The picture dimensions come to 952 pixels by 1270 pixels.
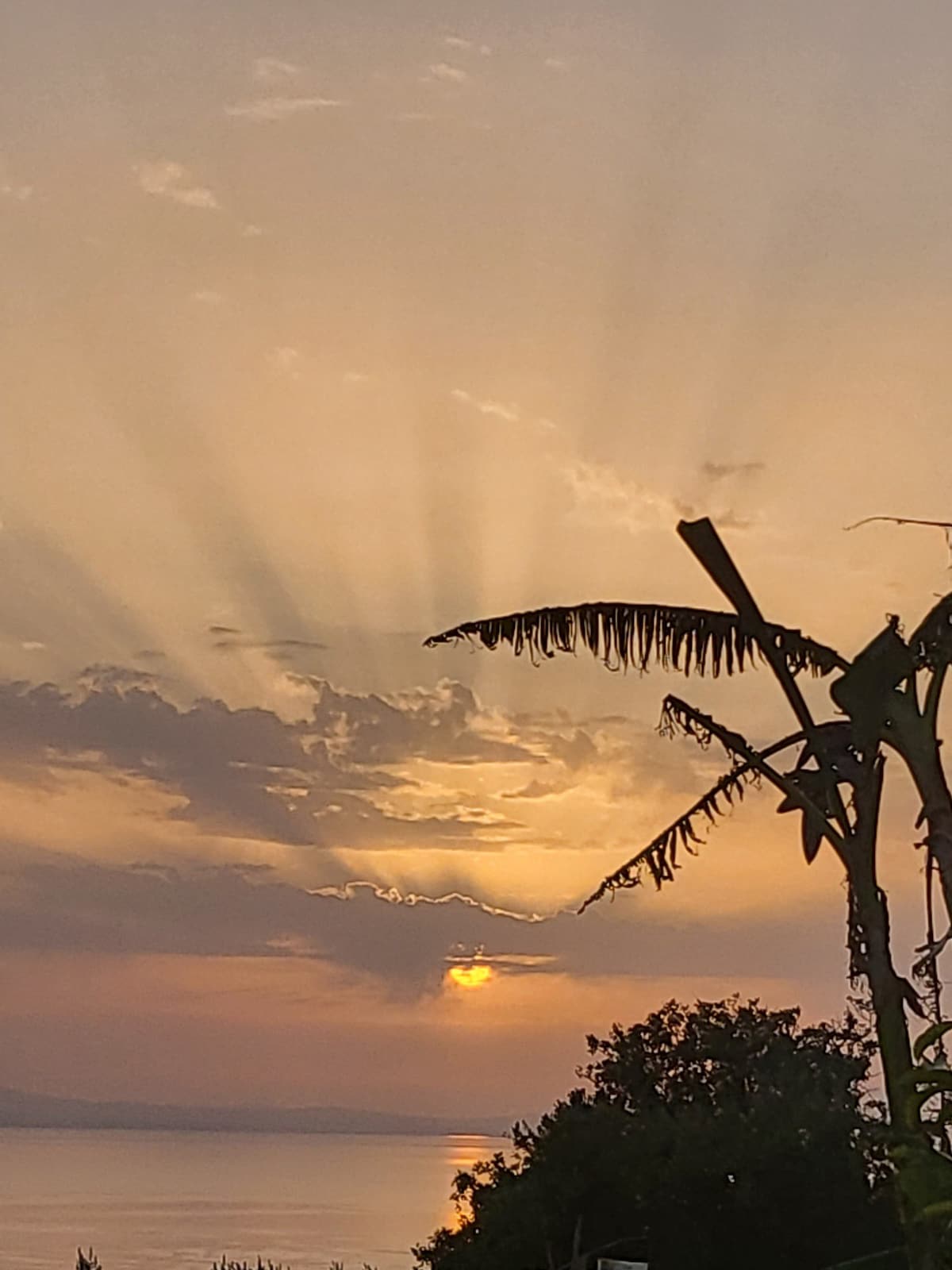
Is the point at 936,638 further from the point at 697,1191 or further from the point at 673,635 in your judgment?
the point at 697,1191

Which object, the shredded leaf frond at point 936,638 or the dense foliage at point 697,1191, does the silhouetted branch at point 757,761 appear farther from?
the dense foliage at point 697,1191

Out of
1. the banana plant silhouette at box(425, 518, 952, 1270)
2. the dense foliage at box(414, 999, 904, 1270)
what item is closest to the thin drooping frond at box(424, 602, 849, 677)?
the banana plant silhouette at box(425, 518, 952, 1270)

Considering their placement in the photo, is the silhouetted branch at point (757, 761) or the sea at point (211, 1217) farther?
the sea at point (211, 1217)

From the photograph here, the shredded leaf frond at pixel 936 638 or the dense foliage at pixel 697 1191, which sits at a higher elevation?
the shredded leaf frond at pixel 936 638

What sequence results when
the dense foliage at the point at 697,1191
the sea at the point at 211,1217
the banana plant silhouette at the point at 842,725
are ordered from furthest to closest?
the sea at the point at 211,1217 → the dense foliage at the point at 697,1191 → the banana plant silhouette at the point at 842,725

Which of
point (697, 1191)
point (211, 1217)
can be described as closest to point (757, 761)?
point (697, 1191)

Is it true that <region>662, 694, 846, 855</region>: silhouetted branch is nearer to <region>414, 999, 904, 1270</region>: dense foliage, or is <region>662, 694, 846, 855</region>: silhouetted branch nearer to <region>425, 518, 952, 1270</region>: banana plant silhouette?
<region>425, 518, 952, 1270</region>: banana plant silhouette

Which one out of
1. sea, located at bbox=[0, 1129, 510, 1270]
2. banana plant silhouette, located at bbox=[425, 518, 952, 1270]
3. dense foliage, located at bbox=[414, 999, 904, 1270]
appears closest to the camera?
banana plant silhouette, located at bbox=[425, 518, 952, 1270]

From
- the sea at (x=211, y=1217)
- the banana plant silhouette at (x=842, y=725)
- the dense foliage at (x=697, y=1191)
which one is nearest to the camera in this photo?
the banana plant silhouette at (x=842, y=725)

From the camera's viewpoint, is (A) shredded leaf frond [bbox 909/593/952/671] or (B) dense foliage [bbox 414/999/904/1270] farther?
(B) dense foliage [bbox 414/999/904/1270]

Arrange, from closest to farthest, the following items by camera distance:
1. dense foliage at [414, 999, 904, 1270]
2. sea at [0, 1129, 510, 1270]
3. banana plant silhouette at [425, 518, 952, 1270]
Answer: banana plant silhouette at [425, 518, 952, 1270] → dense foliage at [414, 999, 904, 1270] → sea at [0, 1129, 510, 1270]

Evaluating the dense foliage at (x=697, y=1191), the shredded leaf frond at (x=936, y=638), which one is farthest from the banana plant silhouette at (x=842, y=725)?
the dense foliage at (x=697, y=1191)

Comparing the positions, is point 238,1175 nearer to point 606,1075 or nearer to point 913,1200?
point 606,1075

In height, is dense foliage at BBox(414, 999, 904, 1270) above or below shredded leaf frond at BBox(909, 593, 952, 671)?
below
